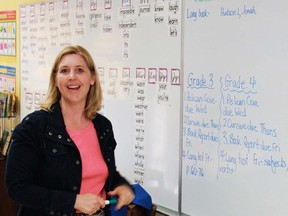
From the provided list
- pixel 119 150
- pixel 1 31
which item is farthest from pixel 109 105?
pixel 1 31

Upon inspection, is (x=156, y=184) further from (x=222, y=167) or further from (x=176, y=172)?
(x=222, y=167)

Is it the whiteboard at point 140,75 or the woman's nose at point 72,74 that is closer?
the woman's nose at point 72,74

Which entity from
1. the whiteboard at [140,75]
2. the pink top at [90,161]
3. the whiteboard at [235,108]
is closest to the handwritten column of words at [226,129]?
the whiteboard at [235,108]

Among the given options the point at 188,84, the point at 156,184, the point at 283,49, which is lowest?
the point at 156,184

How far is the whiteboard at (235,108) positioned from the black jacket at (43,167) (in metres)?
0.74

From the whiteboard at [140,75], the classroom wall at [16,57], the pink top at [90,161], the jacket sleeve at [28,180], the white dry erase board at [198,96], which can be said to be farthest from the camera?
the classroom wall at [16,57]

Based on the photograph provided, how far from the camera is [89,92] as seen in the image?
1962 millimetres

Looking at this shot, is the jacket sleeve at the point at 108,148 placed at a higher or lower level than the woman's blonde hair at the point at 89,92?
lower

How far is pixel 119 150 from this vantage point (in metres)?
2.71

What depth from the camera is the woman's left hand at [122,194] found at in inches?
70.2

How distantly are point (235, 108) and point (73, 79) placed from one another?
0.78 m

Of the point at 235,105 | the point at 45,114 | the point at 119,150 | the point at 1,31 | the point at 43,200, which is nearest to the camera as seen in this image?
the point at 43,200

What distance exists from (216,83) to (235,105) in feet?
0.50

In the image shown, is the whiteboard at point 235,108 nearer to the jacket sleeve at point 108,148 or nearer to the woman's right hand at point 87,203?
the jacket sleeve at point 108,148
